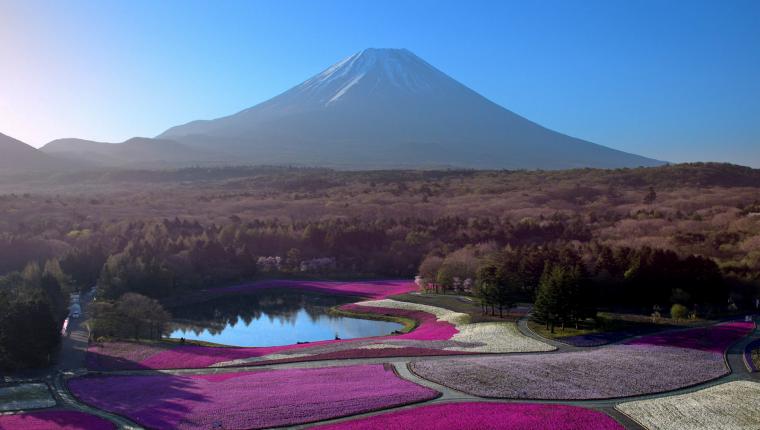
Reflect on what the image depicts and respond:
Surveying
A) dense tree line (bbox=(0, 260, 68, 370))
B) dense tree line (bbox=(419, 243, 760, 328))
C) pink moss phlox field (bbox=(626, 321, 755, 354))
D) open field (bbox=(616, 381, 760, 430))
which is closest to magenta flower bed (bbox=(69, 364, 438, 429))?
dense tree line (bbox=(0, 260, 68, 370))

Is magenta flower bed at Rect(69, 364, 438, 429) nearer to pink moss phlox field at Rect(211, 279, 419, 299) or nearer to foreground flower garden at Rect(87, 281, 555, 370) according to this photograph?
foreground flower garden at Rect(87, 281, 555, 370)

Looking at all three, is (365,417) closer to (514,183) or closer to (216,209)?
(216,209)

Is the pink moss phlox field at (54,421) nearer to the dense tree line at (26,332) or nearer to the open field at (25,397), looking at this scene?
the open field at (25,397)

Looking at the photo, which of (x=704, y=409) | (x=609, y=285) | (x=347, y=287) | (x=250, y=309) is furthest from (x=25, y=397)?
(x=347, y=287)

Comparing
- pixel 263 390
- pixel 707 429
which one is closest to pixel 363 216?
pixel 263 390

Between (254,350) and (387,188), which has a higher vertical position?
(387,188)

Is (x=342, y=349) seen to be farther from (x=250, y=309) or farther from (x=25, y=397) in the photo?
(x=250, y=309)
